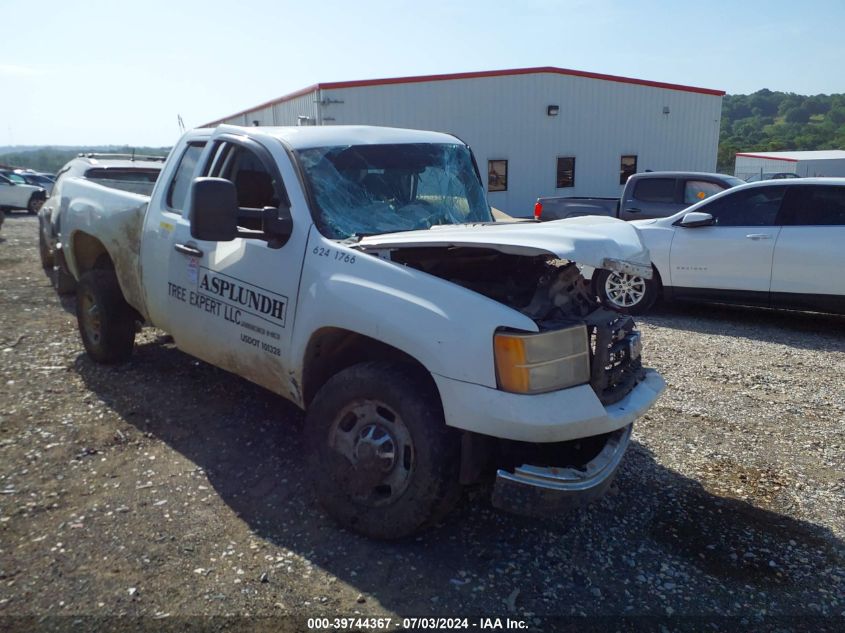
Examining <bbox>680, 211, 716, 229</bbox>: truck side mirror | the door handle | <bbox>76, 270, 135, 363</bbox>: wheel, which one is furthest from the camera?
<bbox>680, 211, 716, 229</bbox>: truck side mirror

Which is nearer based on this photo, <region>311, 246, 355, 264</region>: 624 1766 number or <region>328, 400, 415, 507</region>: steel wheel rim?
<region>328, 400, 415, 507</region>: steel wheel rim

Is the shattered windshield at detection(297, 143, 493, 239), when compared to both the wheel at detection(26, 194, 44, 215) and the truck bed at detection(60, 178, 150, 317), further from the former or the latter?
the wheel at detection(26, 194, 44, 215)

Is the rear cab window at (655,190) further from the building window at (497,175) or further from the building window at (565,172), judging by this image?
the building window at (565,172)

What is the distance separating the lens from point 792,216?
779cm

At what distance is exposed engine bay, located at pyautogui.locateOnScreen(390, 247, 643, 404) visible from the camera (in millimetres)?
3224

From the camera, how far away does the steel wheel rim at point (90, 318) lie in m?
5.80

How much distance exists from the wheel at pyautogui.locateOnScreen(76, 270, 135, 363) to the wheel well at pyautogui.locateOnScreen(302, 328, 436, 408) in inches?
107

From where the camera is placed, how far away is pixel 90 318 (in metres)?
5.92

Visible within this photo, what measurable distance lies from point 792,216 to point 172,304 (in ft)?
22.1

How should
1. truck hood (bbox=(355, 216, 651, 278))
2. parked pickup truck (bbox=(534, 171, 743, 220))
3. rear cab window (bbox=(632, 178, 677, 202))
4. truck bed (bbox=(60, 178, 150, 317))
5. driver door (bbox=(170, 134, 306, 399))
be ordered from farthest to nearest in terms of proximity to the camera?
rear cab window (bbox=(632, 178, 677, 202)) < parked pickup truck (bbox=(534, 171, 743, 220)) < truck bed (bbox=(60, 178, 150, 317)) < driver door (bbox=(170, 134, 306, 399)) < truck hood (bbox=(355, 216, 651, 278))

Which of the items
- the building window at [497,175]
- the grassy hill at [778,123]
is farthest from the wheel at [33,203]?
the grassy hill at [778,123]

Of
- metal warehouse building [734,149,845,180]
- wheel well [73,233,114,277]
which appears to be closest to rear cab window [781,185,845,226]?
wheel well [73,233,114,277]

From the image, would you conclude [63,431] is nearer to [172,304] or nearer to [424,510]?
[172,304]

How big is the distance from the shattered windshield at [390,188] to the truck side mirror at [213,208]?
464 mm
